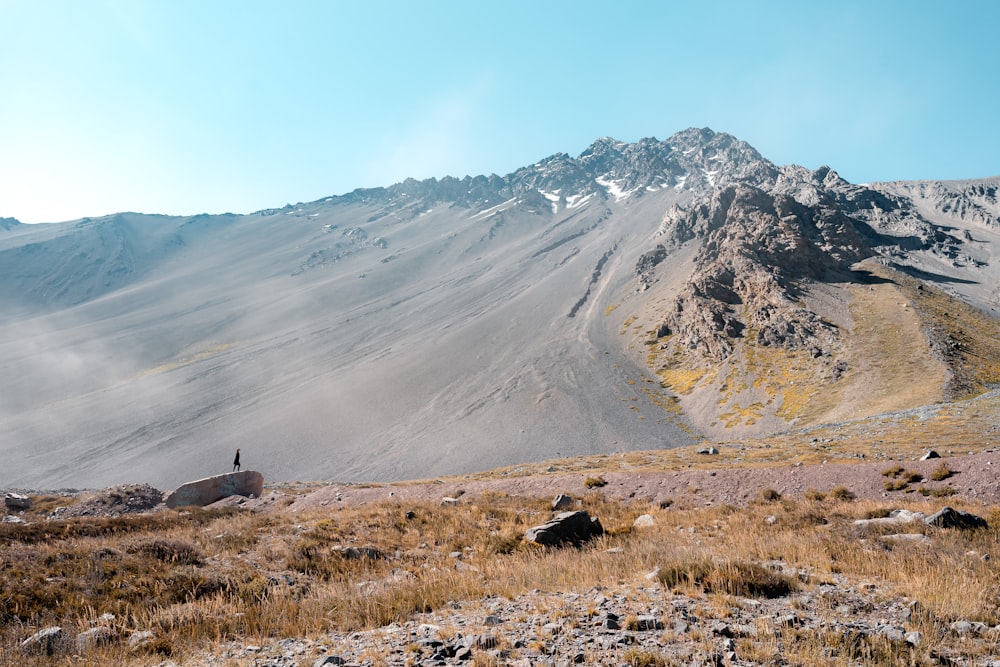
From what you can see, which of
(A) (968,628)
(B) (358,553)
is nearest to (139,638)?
(B) (358,553)

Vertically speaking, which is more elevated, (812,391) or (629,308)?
(629,308)

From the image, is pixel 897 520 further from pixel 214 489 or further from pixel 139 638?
pixel 214 489

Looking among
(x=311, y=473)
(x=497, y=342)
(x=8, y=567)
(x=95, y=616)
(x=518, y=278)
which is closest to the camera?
(x=95, y=616)

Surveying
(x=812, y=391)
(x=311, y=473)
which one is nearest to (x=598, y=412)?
(x=812, y=391)

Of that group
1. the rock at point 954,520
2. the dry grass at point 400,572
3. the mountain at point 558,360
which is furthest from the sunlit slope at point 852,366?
the dry grass at point 400,572

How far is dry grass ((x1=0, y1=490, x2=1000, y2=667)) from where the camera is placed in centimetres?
635

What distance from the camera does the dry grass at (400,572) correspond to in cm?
635

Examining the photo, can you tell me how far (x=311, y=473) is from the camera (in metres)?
63.2

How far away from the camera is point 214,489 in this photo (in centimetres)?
2506

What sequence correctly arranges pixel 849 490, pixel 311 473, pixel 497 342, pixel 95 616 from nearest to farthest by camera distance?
pixel 95 616 < pixel 849 490 < pixel 311 473 < pixel 497 342

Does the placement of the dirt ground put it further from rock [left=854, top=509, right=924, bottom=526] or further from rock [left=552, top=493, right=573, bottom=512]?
rock [left=854, top=509, right=924, bottom=526]

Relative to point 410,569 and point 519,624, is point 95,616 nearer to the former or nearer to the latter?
point 410,569

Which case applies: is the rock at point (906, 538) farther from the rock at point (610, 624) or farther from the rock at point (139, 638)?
the rock at point (139, 638)

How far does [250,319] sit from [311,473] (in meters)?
126
